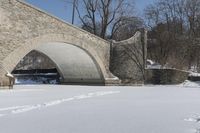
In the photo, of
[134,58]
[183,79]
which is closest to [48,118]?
[134,58]

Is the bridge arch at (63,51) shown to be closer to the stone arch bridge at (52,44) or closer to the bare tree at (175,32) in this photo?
the stone arch bridge at (52,44)

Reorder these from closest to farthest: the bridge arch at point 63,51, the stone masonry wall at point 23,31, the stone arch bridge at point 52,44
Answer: the stone masonry wall at point 23,31 < the stone arch bridge at point 52,44 < the bridge arch at point 63,51

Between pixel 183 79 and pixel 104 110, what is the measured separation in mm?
23452

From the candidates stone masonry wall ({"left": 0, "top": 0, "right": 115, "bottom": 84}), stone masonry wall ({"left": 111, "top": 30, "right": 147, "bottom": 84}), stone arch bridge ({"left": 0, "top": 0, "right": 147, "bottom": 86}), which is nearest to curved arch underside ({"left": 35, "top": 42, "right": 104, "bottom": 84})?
stone arch bridge ({"left": 0, "top": 0, "right": 147, "bottom": 86})

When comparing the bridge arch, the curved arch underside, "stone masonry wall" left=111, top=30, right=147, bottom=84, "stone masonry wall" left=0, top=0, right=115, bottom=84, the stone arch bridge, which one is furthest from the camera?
"stone masonry wall" left=111, top=30, right=147, bottom=84

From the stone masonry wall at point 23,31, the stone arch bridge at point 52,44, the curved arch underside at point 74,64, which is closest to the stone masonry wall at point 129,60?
the stone arch bridge at point 52,44

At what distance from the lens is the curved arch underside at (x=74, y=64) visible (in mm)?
23125

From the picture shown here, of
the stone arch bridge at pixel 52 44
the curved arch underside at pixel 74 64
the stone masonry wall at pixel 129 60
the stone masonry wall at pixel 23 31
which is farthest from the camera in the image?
the stone masonry wall at pixel 129 60

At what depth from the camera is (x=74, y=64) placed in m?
25.5

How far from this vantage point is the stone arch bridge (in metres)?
16.2

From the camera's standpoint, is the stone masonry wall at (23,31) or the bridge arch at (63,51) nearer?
the stone masonry wall at (23,31)

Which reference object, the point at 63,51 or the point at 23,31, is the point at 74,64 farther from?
the point at 23,31

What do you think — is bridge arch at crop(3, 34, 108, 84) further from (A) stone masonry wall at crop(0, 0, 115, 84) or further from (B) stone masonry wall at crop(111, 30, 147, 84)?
(B) stone masonry wall at crop(111, 30, 147, 84)

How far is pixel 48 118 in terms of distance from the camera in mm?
6711
